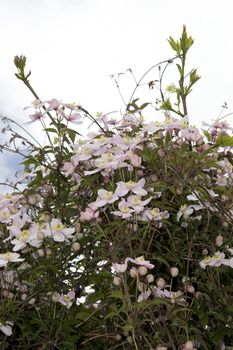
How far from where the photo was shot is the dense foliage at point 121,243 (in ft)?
7.61

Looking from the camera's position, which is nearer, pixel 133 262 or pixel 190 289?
pixel 133 262

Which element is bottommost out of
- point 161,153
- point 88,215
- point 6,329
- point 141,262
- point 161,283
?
point 6,329

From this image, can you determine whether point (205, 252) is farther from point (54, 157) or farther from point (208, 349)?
point (54, 157)

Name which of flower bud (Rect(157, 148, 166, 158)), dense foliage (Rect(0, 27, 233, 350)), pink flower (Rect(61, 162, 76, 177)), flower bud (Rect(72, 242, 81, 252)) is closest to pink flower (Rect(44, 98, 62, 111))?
dense foliage (Rect(0, 27, 233, 350))

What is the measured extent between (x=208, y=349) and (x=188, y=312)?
6.2 inches

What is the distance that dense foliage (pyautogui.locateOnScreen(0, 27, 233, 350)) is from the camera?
232cm

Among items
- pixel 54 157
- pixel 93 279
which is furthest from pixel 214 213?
pixel 54 157

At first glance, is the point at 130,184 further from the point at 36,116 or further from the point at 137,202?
the point at 36,116

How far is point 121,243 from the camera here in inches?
91.8

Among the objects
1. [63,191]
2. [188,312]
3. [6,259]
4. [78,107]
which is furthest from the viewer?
[78,107]

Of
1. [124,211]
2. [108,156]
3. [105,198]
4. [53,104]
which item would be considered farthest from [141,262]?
[53,104]

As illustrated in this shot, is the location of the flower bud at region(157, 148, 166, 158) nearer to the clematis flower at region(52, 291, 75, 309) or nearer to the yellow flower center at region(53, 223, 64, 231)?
the yellow flower center at region(53, 223, 64, 231)

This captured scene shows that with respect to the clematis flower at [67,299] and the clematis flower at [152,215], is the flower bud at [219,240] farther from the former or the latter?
the clematis flower at [67,299]

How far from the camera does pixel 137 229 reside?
237 cm
